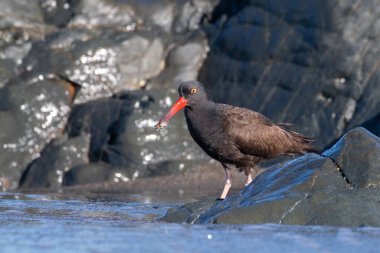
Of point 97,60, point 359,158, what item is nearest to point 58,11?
point 97,60

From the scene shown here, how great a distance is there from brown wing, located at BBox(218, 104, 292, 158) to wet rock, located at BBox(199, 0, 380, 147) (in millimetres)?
2330

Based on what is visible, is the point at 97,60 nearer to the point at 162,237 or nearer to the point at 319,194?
the point at 319,194

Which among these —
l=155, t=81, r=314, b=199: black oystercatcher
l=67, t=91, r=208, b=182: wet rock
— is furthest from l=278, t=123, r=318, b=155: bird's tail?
l=67, t=91, r=208, b=182: wet rock

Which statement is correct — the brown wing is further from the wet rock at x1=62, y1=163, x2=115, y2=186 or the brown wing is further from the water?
the wet rock at x1=62, y1=163, x2=115, y2=186

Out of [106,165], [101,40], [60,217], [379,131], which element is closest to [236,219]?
[60,217]

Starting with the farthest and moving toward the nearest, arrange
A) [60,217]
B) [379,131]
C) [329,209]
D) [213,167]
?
[213,167] → [379,131] → [60,217] → [329,209]

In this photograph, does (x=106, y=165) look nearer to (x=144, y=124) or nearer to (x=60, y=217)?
(x=144, y=124)

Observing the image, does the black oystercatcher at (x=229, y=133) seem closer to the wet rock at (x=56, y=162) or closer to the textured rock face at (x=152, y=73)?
the textured rock face at (x=152, y=73)

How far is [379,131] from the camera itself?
11.2m

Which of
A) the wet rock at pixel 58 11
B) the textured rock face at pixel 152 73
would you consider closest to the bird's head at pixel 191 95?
the textured rock face at pixel 152 73

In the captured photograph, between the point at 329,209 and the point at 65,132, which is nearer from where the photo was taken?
the point at 329,209

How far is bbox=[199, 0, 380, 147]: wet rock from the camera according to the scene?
12039 millimetres

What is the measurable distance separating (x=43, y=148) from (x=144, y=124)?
4.80ft

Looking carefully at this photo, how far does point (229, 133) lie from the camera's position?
29.6ft
